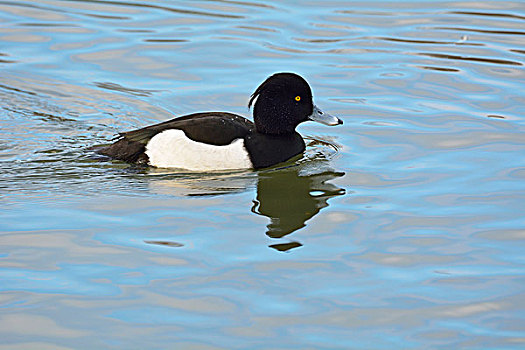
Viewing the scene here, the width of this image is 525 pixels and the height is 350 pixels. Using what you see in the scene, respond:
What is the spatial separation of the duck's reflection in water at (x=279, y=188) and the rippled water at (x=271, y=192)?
0.03 metres

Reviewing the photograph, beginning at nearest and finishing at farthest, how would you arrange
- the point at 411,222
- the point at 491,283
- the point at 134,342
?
the point at 134,342
the point at 491,283
the point at 411,222

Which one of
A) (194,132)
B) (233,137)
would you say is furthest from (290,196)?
(194,132)

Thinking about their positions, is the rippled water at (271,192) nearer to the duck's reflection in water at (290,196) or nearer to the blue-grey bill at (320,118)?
the duck's reflection in water at (290,196)

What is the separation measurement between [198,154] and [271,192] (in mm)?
858

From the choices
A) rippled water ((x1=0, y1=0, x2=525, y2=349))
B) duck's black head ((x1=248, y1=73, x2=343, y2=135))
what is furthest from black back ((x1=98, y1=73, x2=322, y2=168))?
rippled water ((x1=0, y1=0, x2=525, y2=349))

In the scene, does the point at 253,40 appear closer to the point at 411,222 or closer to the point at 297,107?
the point at 297,107

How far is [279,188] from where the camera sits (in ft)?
26.2

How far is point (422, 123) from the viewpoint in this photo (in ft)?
31.8

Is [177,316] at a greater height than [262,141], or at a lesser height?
Answer: lesser

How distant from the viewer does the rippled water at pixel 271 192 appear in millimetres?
5457

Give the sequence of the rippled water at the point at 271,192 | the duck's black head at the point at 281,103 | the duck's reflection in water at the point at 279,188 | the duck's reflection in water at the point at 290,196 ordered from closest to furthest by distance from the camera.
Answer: the rippled water at the point at 271,192, the duck's reflection in water at the point at 290,196, the duck's reflection in water at the point at 279,188, the duck's black head at the point at 281,103

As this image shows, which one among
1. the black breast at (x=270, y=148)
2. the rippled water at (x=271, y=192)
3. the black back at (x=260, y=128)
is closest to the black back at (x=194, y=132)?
the black back at (x=260, y=128)

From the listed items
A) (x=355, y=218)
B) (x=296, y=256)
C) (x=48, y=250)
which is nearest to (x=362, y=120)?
(x=355, y=218)

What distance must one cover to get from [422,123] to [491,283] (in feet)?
13.2
